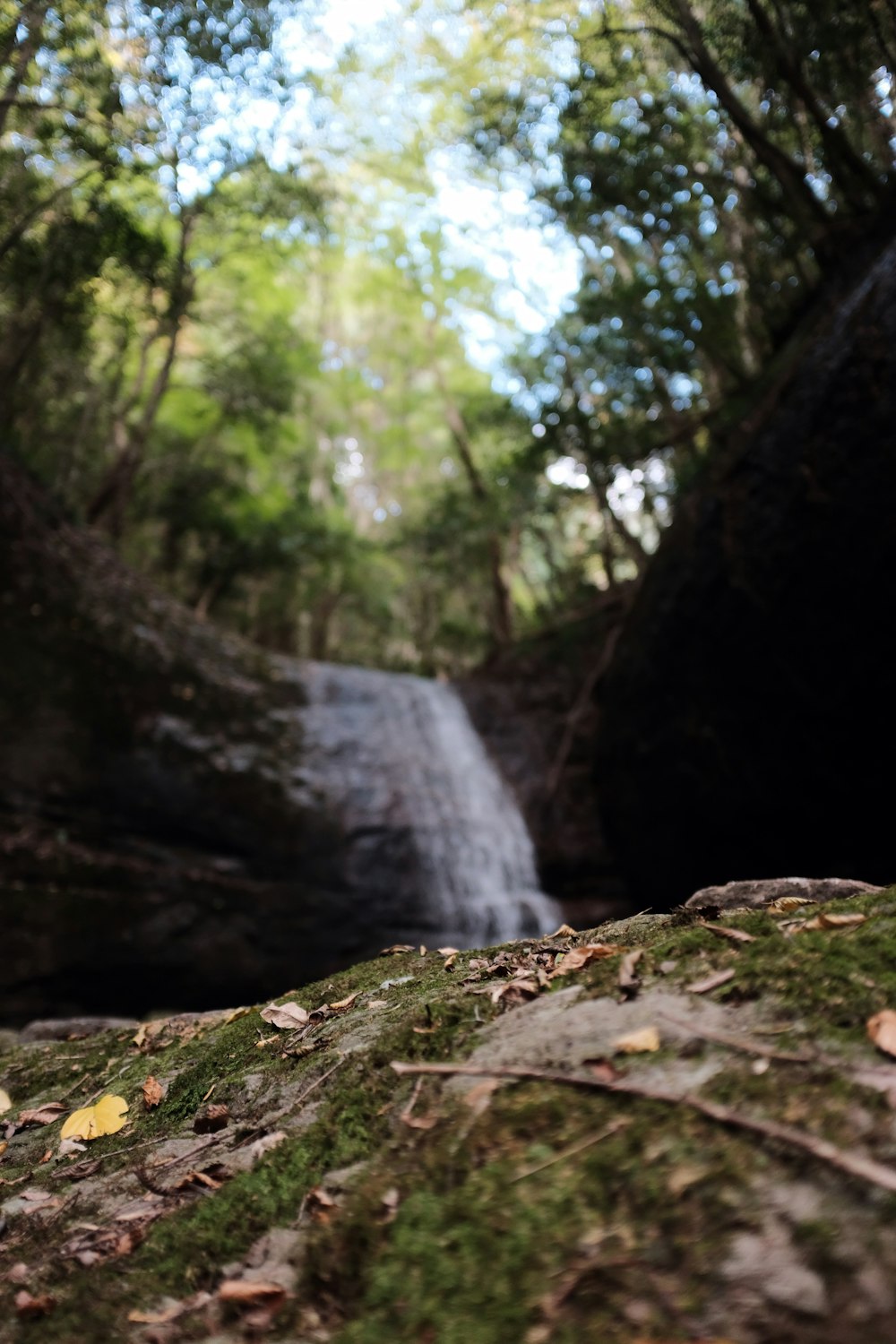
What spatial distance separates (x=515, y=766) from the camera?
12070 mm

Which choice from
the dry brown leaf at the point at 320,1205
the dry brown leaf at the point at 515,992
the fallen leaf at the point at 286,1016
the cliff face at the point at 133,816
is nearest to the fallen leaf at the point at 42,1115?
the fallen leaf at the point at 286,1016

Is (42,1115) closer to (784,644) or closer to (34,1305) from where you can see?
(34,1305)

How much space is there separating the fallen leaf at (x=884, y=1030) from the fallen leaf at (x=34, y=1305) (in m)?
1.46

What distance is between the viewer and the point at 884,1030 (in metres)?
1.16

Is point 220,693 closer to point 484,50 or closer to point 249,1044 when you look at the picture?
point 249,1044

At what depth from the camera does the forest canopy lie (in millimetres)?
7562

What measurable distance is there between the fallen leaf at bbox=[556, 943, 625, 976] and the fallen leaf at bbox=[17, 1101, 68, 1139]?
5.68ft

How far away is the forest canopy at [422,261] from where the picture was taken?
298 inches

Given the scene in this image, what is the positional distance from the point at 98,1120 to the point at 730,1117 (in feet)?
6.07

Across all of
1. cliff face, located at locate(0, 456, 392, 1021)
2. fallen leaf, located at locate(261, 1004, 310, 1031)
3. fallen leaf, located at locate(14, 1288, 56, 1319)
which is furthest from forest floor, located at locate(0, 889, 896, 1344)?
cliff face, located at locate(0, 456, 392, 1021)

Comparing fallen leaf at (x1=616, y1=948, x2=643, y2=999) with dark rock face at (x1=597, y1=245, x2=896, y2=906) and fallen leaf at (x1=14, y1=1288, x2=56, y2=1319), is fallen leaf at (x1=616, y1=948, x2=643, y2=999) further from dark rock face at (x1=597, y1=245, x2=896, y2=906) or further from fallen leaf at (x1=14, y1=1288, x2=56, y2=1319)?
dark rock face at (x1=597, y1=245, x2=896, y2=906)

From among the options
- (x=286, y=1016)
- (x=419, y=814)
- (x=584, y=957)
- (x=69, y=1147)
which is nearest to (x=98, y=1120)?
(x=69, y=1147)

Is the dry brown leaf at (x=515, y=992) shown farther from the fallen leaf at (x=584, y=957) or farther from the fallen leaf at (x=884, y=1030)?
the fallen leaf at (x=884, y=1030)

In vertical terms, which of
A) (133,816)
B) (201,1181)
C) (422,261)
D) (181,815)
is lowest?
(201,1181)
